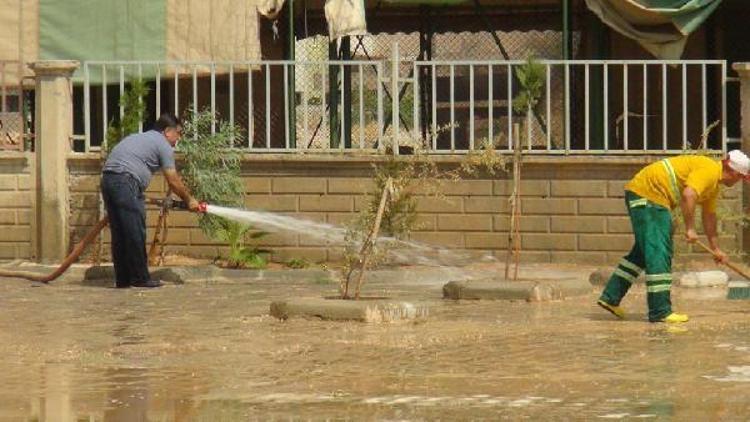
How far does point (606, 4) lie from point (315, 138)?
144 inches

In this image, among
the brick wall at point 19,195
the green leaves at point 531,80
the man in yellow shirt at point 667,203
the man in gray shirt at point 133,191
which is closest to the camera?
the man in yellow shirt at point 667,203

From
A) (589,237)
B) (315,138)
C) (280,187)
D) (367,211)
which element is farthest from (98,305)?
(315,138)

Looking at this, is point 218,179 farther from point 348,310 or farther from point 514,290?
point 348,310

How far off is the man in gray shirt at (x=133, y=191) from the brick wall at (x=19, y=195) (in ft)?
6.60

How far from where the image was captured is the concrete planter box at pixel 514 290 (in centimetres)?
1505

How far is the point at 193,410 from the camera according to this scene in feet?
29.9

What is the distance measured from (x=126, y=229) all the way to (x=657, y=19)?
622 centimetres

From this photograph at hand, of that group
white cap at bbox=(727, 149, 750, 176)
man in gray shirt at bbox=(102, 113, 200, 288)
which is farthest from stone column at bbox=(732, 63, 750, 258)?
man in gray shirt at bbox=(102, 113, 200, 288)

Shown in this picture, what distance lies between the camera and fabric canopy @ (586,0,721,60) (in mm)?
19672

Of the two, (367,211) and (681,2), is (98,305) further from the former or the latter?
(681,2)

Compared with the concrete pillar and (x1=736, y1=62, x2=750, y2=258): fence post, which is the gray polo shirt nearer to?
the concrete pillar

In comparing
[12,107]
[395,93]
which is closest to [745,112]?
[395,93]

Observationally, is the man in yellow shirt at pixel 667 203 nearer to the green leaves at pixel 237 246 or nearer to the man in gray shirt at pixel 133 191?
the man in gray shirt at pixel 133 191

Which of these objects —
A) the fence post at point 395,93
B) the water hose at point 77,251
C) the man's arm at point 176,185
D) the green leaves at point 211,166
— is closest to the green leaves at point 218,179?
the green leaves at point 211,166
